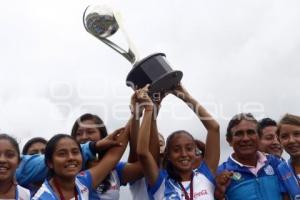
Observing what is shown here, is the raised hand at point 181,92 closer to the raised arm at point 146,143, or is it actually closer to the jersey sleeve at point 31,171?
the raised arm at point 146,143

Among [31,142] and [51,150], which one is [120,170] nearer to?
[51,150]

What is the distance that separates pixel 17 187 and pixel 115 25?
163 cm

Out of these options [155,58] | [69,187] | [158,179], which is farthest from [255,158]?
[69,187]

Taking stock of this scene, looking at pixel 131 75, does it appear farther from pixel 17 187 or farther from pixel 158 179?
pixel 17 187

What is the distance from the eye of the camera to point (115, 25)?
13.0ft

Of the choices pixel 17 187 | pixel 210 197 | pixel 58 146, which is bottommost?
pixel 210 197

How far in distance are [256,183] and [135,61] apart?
1.39 meters

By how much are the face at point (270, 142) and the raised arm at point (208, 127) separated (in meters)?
1.02

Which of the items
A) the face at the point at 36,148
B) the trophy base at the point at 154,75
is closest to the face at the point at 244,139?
the trophy base at the point at 154,75

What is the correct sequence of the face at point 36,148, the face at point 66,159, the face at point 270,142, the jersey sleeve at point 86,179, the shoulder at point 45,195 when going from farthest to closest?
the face at point 270,142, the face at point 36,148, the jersey sleeve at point 86,179, the face at point 66,159, the shoulder at point 45,195

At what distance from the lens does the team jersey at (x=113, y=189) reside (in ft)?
10.8

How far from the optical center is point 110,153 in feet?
11.1

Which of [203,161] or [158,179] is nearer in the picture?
[158,179]

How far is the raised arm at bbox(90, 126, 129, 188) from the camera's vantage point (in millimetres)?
3244
